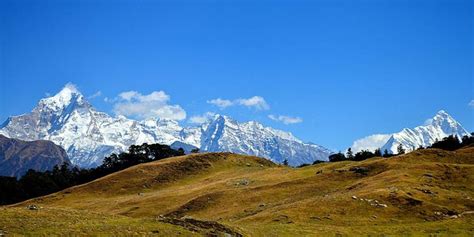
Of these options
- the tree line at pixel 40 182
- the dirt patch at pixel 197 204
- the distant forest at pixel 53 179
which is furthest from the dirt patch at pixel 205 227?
the tree line at pixel 40 182

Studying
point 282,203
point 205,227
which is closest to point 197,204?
point 282,203

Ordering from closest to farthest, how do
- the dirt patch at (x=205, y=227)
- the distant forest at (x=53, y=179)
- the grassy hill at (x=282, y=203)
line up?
the dirt patch at (x=205, y=227) → the grassy hill at (x=282, y=203) → the distant forest at (x=53, y=179)

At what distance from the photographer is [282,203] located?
80.9m

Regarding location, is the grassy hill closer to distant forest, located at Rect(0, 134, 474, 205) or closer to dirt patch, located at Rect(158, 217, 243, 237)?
dirt patch, located at Rect(158, 217, 243, 237)

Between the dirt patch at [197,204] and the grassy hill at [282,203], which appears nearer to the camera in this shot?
the grassy hill at [282,203]

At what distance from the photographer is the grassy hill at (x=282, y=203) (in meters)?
46.9

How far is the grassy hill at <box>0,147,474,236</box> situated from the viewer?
46.9 metres

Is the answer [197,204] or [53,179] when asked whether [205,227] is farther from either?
[53,179]

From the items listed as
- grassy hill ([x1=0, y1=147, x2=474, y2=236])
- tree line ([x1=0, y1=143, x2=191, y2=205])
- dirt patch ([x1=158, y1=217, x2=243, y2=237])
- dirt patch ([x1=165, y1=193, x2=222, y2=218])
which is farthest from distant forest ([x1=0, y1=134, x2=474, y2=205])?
dirt patch ([x1=158, y1=217, x2=243, y2=237])

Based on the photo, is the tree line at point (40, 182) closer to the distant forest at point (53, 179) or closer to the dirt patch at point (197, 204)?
the distant forest at point (53, 179)

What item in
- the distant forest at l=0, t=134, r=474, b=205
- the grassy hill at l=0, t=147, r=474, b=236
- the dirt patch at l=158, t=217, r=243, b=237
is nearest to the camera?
the dirt patch at l=158, t=217, r=243, b=237

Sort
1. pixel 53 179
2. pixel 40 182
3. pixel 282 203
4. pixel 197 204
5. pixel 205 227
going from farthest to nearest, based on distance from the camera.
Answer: pixel 53 179 → pixel 40 182 → pixel 197 204 → pixel 282 203 → pixel 205 227

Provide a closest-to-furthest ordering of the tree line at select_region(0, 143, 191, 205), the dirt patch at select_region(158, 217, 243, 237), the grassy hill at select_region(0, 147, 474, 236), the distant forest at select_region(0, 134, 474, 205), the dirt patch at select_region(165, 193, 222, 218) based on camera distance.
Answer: the dirt patch at select_region(158, 217, 243, 237) → the grassy hill at select_region(0, 147, 474, 236) → the dirt patch at select_region(165, 193, 222, 218) → the distant forest at select_region(0, 134, 474, 205) → the tree line at select_region(0, 143, 191, 205)

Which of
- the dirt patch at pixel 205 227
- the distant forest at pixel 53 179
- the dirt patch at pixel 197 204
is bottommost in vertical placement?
the dirt patch at pixel 205 227
